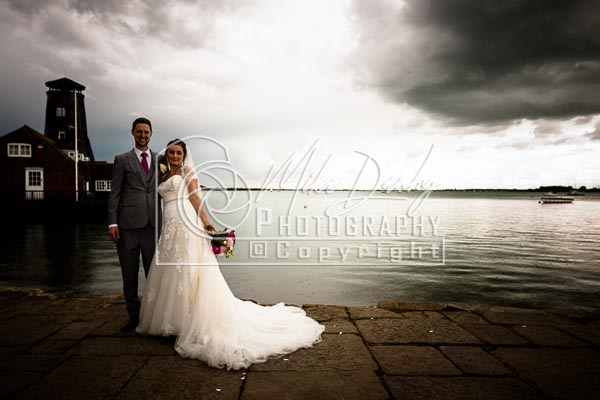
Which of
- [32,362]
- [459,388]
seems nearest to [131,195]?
[32,362]

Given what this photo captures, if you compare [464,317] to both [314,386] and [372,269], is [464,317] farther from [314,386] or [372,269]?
[372,269]

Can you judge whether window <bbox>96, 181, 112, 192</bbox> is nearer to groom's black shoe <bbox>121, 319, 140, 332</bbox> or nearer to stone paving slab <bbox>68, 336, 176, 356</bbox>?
groom's black shoe <bbox>121, 319, 140, 332</bbox>

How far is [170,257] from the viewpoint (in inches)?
161

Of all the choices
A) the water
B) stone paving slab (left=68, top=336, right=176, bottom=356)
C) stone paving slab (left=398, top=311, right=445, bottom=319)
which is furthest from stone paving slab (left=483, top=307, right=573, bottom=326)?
stone paving slab (left=68, top=336, right=176, bottom=356)

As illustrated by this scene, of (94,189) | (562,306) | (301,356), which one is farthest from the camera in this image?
(94,189)

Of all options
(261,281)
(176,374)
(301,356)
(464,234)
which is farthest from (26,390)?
(464,234)

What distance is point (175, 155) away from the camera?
4086mm

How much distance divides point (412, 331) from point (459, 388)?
4.51 ft

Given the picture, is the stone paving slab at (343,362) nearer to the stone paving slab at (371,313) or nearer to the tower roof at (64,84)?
the stone paving slab at (371,313)

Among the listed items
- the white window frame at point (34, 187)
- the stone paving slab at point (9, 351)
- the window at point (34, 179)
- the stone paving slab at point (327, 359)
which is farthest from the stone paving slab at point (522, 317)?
the window at point (34, 179)

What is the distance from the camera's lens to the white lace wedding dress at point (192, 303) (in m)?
3.78

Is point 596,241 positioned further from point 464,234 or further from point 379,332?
point 379,332

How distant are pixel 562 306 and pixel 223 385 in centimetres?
864

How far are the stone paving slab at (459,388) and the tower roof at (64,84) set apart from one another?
59.9 m
